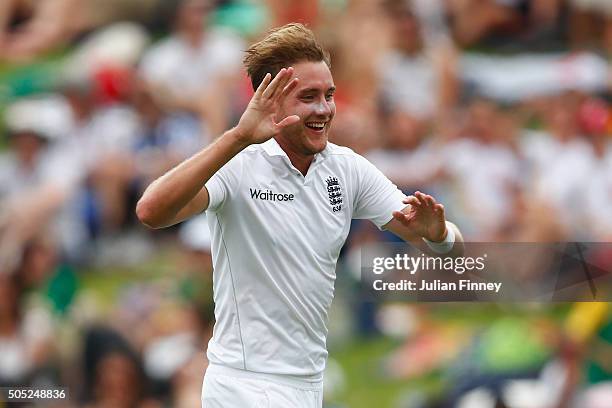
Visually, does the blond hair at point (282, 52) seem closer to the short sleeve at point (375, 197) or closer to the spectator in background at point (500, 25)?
the short sleeve at point (375, 197)

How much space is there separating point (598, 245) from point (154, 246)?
307 cm

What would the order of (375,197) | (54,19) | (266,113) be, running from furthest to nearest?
(54,19)
(375,197)
(266,113)

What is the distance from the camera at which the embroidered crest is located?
4234 mm

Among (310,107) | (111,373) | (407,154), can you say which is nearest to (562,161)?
(407,154)

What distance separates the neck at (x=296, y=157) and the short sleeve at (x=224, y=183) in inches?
7.9

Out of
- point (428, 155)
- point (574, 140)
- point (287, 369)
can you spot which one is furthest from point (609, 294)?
point (287, 369)

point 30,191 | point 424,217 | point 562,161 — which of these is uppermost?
point 424,217

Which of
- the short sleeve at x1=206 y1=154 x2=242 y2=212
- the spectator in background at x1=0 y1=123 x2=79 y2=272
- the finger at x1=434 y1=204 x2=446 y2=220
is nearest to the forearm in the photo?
the short sleeve at x1=206 y1=154 x2=242 y2=212

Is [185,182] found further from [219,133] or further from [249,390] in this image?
[219,133]

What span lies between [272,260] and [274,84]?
659 mm

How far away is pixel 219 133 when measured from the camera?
794 centimetres

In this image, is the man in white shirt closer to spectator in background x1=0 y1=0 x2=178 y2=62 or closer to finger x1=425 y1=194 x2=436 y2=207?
finger x1=425 y1=194 x2=436 y2=207

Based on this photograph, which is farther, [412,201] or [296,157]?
[296,157]

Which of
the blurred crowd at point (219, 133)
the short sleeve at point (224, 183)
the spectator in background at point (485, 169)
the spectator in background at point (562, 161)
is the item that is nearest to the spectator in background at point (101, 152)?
the blurred crowd at point (219, 133)
